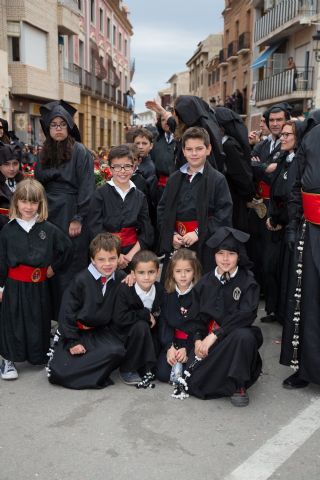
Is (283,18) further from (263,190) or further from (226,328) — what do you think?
(226,328)

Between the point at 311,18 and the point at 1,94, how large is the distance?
12304mm

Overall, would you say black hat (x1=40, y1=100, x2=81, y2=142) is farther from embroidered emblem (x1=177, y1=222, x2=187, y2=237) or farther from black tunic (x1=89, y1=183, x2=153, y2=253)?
embroidered emblem (x1=177, y1=222, x2=187, y2=237)

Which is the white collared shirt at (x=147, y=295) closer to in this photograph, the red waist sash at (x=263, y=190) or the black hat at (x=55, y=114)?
the black hat at (x=55, y=114)

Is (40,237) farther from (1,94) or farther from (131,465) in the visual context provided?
(1,94)

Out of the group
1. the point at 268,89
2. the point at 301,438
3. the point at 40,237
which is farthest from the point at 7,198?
the point at 268,89

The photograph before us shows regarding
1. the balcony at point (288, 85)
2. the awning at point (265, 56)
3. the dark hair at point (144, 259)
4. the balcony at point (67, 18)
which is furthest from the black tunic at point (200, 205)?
the awning at point (265, 56)

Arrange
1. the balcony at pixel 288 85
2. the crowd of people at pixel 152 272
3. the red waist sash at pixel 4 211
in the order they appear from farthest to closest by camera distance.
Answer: the balcony at pixel 288 85 < the red waist sash at pixel 4 211 < the crowd of people at pixel 152 272

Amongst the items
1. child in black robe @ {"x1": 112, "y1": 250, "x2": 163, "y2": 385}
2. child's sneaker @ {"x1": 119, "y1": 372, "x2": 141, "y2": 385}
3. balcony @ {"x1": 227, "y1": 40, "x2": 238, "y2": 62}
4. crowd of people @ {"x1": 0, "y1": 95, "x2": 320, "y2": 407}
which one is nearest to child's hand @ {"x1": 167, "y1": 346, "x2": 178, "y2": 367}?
crowd of people @ {"x1": 0, "y1": 95, "x2": 320, "y2": 407}

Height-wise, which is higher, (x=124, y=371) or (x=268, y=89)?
(x=268, y=89)

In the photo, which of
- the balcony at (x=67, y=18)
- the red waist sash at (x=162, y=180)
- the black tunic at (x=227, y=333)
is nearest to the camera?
the black tunic at (x=227, y=333)

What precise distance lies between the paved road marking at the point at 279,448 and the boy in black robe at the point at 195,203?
4.90 feet

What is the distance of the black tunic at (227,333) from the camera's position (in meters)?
3.76

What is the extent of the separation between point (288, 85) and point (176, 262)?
20051 millimetres

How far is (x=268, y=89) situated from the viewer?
2542cm
